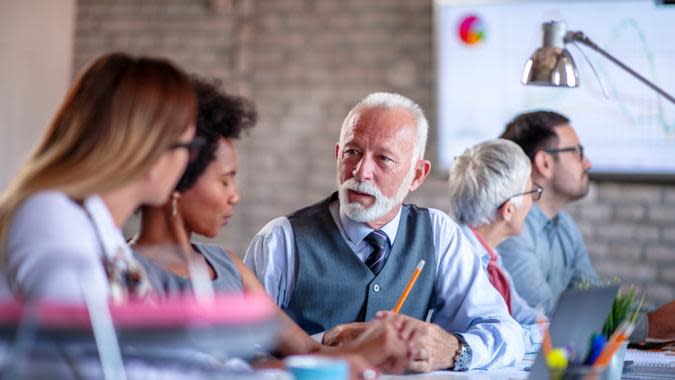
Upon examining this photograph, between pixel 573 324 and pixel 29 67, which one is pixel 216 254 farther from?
pixel 29 67

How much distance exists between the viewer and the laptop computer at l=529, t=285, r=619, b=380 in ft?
5.49

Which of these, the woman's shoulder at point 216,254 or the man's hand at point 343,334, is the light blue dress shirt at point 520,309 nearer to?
the man's hand at point 343,334

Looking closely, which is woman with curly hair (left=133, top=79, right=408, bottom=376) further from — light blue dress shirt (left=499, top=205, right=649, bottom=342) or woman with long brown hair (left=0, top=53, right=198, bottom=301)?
light blue dress shirt (left=499, top=205, right=649, bottom=342)

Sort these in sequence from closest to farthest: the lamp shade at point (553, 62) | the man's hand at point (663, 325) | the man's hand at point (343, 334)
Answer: the man's hand at point (343, 334) < the lamp shade at point (553, 62) < the man's hand at point (663, 325)

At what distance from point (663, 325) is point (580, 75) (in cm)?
191

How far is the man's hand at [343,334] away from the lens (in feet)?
7.02

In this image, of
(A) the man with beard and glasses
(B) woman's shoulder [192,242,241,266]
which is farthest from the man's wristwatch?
(A) the man with beard and glasses

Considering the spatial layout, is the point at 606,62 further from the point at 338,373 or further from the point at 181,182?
the point at 338,373

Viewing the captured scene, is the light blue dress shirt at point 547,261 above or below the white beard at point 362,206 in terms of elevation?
below

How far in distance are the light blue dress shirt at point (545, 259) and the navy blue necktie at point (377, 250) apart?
77 centimetres

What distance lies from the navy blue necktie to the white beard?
0.16ft

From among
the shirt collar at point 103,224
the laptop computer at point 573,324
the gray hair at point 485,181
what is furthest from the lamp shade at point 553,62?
the shirt collar at point 103,224

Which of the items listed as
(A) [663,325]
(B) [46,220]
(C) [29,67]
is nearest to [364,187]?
(A) [663,325]

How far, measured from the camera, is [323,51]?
528 cm
